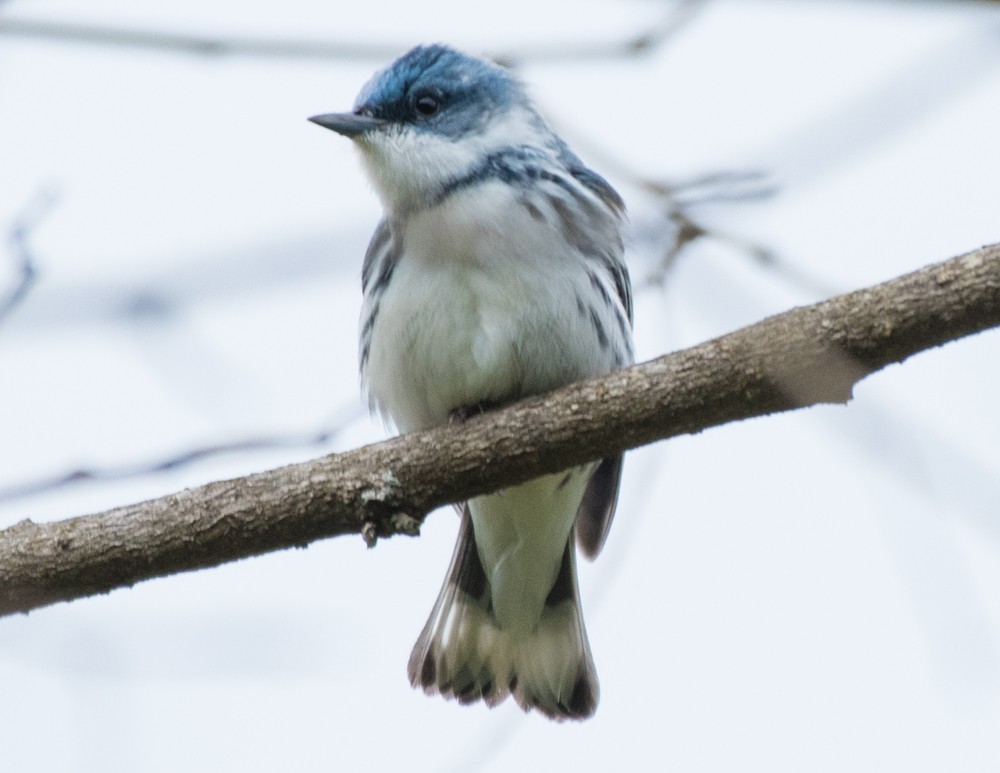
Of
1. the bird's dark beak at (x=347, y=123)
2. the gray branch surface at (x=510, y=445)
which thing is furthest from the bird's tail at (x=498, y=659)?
the bird's dark beak at (x=347, y=123)

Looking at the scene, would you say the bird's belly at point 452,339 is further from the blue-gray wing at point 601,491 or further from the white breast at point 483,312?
the blue-gray wing at point 601,491

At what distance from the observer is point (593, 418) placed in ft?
14.8

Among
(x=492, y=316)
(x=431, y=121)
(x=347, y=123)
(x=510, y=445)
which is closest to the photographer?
(x=510, y=445)

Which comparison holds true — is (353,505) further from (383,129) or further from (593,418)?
(383,129)

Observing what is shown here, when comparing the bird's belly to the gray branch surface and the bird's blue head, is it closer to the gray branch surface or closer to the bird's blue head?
the bird's blue head

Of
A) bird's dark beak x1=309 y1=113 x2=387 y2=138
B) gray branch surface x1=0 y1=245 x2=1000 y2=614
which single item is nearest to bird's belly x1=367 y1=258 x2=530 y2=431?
gray branch surface x1=0 y1=245 x2=1000 y2=614

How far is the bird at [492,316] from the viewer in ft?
17.4

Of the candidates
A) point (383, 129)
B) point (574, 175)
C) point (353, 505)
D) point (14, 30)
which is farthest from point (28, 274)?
point (574, 175)

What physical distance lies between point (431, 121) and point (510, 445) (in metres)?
1.93

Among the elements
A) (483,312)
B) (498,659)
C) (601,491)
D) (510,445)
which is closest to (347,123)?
(483,312)

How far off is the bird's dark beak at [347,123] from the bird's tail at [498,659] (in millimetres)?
1884

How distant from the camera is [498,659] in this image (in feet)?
20.1

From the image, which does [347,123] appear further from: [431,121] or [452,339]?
[452,339]

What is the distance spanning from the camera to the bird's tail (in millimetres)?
6105
